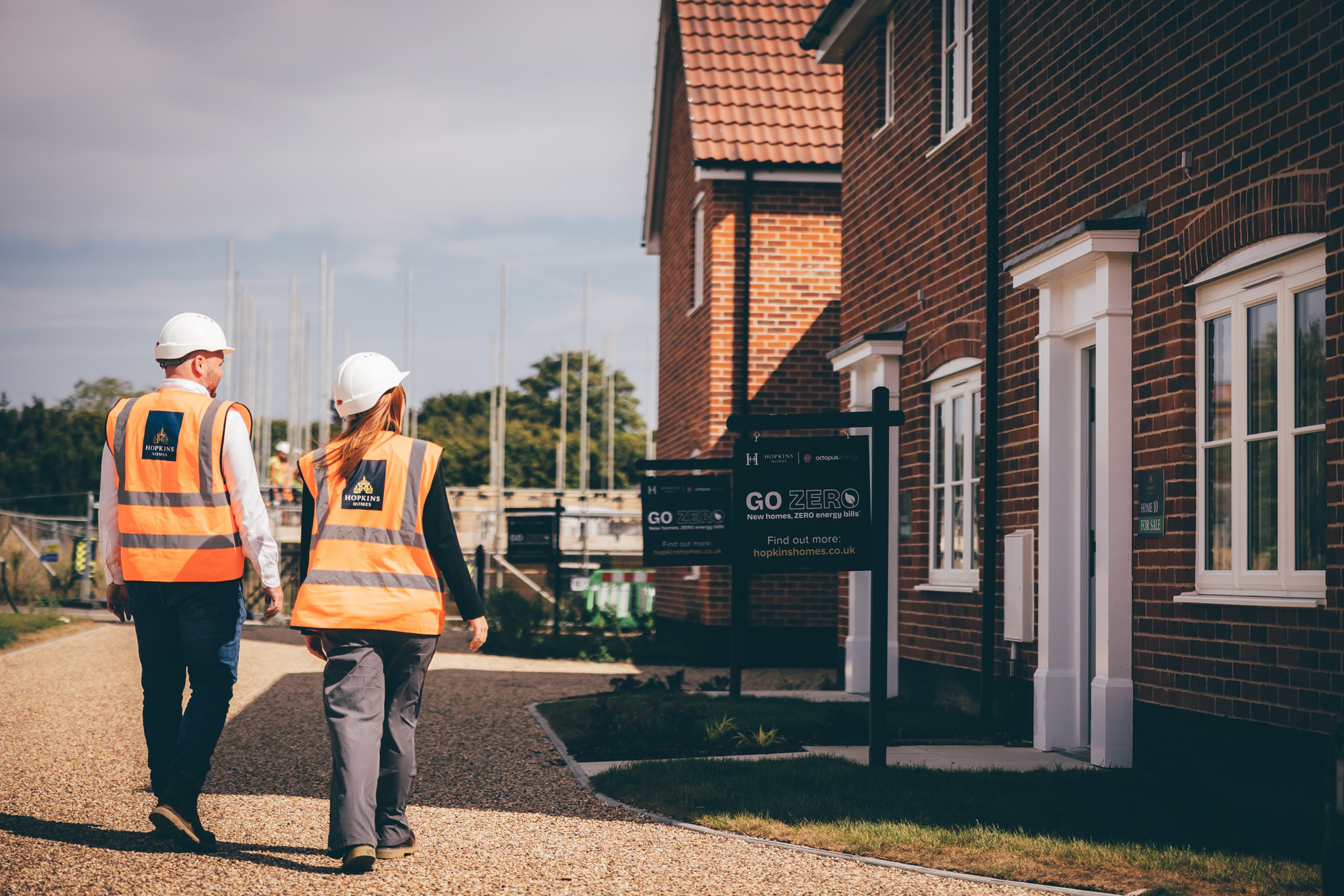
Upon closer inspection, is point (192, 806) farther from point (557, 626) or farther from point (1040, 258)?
point (557, 626)

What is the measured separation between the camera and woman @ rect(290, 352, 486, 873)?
5066 millimetres

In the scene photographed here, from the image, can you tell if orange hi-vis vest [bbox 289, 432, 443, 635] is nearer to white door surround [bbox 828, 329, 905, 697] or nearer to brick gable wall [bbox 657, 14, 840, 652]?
white door surround [bbox 828, 329, 905, 697]

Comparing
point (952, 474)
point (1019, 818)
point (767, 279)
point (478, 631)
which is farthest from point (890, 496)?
point (478, 631)

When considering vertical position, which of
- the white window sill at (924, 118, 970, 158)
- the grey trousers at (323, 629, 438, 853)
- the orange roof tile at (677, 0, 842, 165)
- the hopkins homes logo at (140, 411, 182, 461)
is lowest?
the grey trousers at (323, 629, 438, 853)

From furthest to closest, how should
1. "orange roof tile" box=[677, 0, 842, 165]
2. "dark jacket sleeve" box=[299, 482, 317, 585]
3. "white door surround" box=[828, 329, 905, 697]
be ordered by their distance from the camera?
"orange roof tile" box=[677, 0, 842, 165], "white door surround" box=[828, 329, 905, 697], "dark jacket sleeve" box=[299, 482, 317, 585]

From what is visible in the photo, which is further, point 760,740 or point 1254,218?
point 760,740

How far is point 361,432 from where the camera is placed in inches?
210

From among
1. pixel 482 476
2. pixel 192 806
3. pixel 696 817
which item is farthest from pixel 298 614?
pixel 482 476

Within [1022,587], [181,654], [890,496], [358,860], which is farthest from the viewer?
[890,496]

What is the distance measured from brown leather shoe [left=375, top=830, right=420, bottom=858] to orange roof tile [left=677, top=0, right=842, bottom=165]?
40.0 ft

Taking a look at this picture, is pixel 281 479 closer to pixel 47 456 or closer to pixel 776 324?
pixel 776 324

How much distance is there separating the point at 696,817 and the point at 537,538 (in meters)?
12.4

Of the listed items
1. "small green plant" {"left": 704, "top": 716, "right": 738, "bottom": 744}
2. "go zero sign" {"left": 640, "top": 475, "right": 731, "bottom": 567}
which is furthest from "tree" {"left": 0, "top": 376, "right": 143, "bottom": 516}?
"small green plant" {"left": 704, "top": 716, "right": 738, "bottom": 744}

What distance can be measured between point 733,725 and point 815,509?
164 centimetres
